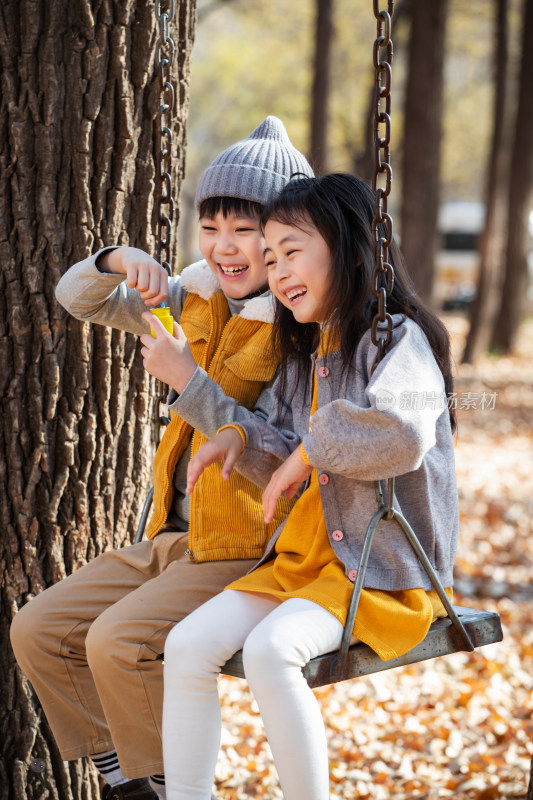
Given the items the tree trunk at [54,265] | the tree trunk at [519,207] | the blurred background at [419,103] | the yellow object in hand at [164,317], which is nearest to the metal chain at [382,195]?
the yellow object in hand at [164,317]

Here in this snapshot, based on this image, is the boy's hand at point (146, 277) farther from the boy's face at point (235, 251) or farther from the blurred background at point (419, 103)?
the blurred background at point (419, 103)

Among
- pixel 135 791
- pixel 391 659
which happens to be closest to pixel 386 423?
pixel 391 659

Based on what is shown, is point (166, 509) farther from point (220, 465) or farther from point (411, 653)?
point (411, 653)

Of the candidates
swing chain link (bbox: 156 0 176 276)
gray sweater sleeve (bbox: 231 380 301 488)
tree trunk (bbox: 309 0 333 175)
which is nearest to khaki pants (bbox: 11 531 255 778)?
gray sweater sleeve (bbox: 231 380 301 488)

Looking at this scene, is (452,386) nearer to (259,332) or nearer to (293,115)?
(259,332)

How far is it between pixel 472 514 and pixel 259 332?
480 cm

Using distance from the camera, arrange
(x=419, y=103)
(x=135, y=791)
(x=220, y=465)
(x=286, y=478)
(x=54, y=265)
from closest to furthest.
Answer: (x=286, y=478) → (x=135, y=791) → (x=220, y=465) → (x=54, y=265) → (x=419, y=103)

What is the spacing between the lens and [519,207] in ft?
48.2

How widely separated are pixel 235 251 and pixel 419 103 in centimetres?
898

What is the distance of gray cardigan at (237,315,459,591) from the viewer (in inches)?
82.4

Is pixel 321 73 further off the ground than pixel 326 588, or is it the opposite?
pixel 321 73

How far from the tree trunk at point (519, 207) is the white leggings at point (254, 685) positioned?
43.5 feet

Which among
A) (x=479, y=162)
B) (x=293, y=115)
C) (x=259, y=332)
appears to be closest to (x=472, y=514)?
(x=259, y=332)

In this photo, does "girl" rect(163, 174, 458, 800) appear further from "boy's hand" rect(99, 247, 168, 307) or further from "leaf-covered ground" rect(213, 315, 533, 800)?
"leaf-covered ground" rect(213, 315, 533, 800)
